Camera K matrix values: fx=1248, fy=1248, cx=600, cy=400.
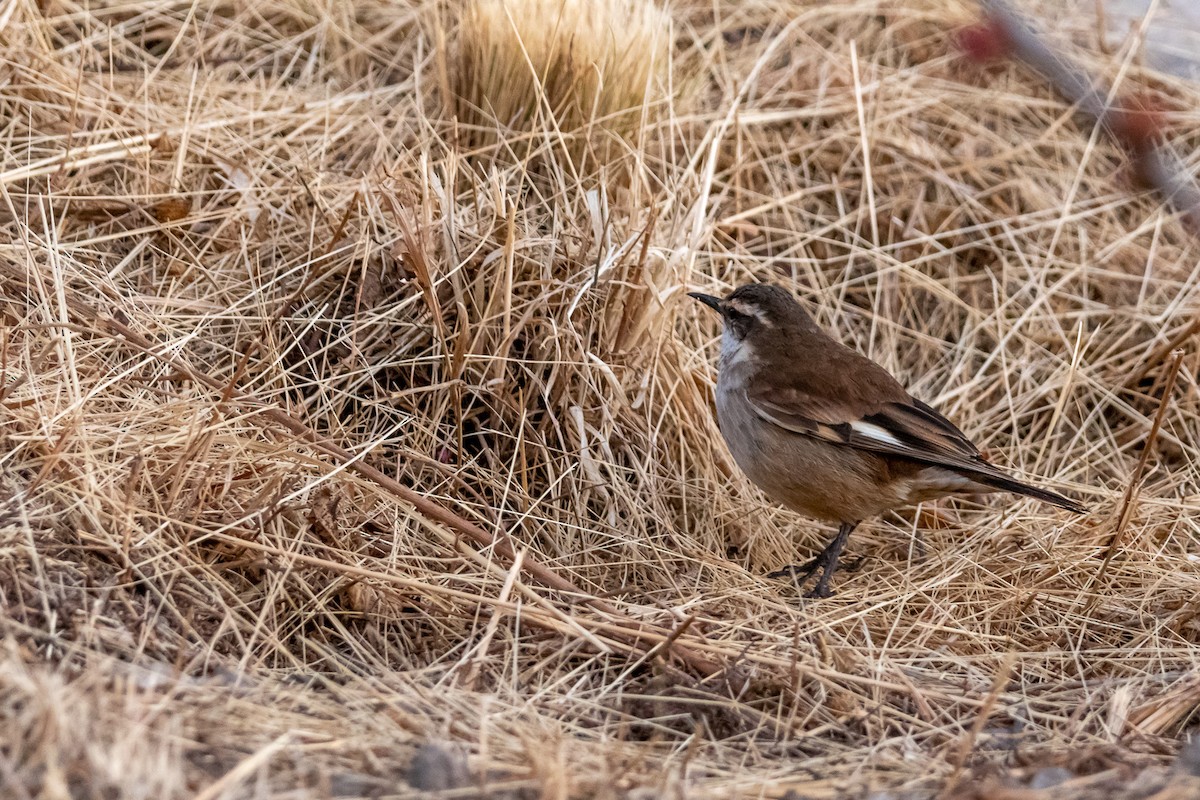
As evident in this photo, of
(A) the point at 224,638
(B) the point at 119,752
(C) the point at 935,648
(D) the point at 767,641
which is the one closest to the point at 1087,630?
(C) the point at 935,648

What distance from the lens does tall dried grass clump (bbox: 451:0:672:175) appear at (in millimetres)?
5250

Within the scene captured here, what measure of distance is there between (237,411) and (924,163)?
388 centimetres

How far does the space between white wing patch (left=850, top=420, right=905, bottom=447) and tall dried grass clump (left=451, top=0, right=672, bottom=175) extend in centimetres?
153

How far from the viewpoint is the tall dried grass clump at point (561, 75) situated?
525 centimetres

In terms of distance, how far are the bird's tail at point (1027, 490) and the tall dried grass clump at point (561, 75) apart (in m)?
2.03

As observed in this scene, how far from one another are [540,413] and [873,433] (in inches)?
50.2

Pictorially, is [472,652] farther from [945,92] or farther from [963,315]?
[945,92]

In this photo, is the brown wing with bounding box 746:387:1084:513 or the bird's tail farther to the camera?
the brown wing with bounding box 746:387:1084:513

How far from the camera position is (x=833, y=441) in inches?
189

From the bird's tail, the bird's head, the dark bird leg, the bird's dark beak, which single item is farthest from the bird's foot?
the bird's dark beak

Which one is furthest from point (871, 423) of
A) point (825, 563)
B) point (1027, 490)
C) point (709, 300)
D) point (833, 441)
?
point (709, 300)

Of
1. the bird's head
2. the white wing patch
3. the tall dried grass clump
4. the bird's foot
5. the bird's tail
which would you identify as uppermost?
the tall dried grass clump

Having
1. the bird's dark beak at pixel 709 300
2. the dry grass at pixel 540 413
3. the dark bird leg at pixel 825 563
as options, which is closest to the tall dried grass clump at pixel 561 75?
the dry grass at pixel 540 413

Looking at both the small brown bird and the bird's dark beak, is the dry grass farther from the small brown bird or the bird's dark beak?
the small brown bird
